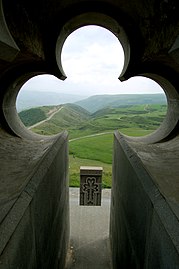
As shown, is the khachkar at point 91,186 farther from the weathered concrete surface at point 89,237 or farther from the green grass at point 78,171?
the green grass at point 78,171

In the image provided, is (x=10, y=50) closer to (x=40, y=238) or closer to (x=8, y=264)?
(x=8, y=264)

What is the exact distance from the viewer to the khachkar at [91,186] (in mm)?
6680

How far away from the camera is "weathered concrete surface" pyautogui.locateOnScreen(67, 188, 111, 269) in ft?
18.0

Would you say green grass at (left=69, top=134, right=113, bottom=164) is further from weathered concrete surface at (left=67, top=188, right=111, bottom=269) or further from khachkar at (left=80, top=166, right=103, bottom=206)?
khachkar at (left=80, top=166, right=103, bottom=206)

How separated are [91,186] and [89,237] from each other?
1386 mm

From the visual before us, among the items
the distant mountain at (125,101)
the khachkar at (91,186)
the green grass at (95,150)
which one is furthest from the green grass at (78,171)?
the distant mountain at (125,101)

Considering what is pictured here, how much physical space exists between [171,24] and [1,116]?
348cm

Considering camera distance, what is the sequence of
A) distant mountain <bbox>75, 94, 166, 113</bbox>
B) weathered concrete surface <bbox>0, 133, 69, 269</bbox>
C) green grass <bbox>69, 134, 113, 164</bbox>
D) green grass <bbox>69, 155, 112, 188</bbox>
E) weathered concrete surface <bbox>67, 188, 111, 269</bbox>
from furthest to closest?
distant mountain <bbox>75, 94, 166, 113</bbox> → green grass <bbox>69, 134, 113, 164</bbox> → green grass <bbox>69, 155, 112, 188</bbox> → weathered concrete surface <bbox>67, 188, 111, 269</bbox> → weathered concrete surface <bbox>0, 133, 69, 269</bbox>

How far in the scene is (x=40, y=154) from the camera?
3449 millimetres

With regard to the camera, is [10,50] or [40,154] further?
[40,154]

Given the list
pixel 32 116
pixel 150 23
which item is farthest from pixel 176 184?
pixel 32 116

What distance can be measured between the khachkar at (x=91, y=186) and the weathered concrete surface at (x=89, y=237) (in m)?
0.82

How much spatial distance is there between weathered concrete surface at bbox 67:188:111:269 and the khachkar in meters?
0.82

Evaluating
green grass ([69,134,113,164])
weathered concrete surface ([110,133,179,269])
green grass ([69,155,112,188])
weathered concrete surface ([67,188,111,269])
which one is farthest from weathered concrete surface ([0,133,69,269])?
green grass ([69,134,113,164])
